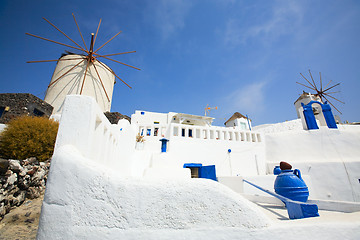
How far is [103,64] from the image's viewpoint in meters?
14.8

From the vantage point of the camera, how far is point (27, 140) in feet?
16.8

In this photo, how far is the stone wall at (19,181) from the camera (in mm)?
3491

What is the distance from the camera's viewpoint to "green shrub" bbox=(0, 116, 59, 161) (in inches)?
192

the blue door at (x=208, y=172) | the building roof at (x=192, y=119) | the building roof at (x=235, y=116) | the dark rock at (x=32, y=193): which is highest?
the building roof at (x=235, y=116)

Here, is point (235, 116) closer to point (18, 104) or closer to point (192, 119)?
point (192, 119)

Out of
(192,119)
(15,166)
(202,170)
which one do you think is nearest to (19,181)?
(15,166)

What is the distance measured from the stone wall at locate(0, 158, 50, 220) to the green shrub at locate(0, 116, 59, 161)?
1.28ft

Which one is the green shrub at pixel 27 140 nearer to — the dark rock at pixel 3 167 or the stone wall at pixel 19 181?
the stone wall at pixel 19 181

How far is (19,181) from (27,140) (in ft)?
5.56

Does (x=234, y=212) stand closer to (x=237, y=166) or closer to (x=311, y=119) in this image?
(x=237, y=166)

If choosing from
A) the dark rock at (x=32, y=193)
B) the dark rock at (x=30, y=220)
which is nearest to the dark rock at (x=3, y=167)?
the dark rock at (x=32, y=193)

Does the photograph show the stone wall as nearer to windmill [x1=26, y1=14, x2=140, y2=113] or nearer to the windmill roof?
windmill [x1=26, y1=14, x2=140, y2=113]

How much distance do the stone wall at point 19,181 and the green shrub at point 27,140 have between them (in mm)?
391

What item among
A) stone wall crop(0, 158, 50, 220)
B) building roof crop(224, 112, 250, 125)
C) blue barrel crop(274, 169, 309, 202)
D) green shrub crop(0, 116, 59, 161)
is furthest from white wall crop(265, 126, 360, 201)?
building roof crop(224, 112, 250, 125)
